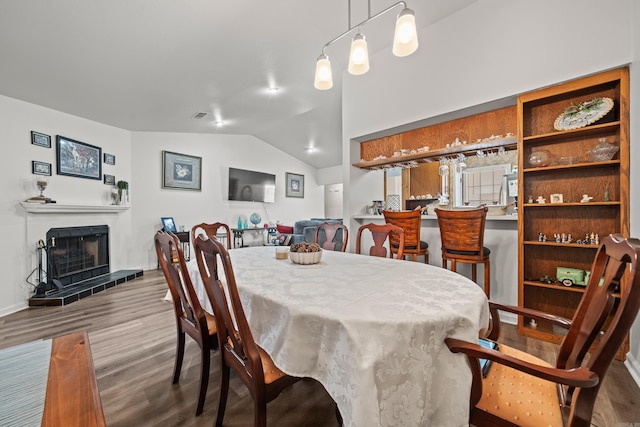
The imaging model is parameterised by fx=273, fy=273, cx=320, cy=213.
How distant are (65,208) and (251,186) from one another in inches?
136

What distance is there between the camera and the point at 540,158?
2305 mm

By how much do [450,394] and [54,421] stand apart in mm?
1262

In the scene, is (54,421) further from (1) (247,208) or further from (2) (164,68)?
(1) (247,208)

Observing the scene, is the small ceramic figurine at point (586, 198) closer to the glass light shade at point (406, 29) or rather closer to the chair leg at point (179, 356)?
the glass light shade at point (406, 29)

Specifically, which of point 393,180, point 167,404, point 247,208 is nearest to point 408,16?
point 167,404

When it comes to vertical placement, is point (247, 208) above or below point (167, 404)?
above

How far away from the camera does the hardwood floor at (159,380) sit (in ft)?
4.70

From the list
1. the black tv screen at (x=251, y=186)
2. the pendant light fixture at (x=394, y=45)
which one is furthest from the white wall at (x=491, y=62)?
the black tv screen at (x=251, y=186)

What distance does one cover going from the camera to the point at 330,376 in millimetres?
888

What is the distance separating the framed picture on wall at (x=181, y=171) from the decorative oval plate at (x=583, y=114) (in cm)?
570

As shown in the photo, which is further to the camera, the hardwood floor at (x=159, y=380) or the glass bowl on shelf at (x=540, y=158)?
the glass bowl on shelf at (x=540, y=158)

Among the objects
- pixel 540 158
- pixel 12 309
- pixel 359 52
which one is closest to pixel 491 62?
pixel 540 158

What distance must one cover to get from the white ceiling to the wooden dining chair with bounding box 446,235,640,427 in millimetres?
2636

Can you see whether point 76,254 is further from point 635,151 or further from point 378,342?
point 635,151
